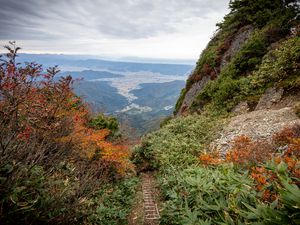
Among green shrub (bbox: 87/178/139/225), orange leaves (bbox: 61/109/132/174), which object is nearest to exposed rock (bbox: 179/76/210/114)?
green shrub (bbox: 87/178/139/225)

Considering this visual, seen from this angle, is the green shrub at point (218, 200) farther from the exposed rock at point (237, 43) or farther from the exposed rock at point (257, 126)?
the exposed rock at point (237, 43)

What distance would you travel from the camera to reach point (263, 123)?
43.3 feet

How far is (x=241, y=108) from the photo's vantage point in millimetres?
17938

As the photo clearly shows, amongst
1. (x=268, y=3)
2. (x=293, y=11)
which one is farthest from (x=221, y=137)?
(x=268, y=3)

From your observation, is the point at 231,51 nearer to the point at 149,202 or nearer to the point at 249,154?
the point at 149,202

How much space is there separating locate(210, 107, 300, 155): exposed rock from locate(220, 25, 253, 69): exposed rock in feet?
39.7

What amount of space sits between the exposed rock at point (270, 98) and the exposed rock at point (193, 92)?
427 inches

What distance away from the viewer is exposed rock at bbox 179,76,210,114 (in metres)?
27.7

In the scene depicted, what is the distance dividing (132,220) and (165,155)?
17.2 feet

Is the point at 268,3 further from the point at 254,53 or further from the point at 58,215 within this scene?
the point at 58,215

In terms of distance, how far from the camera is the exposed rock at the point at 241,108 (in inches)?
690

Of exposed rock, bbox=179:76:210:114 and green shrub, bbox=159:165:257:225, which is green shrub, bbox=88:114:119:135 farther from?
green shrub, bbox=159:165:257:225

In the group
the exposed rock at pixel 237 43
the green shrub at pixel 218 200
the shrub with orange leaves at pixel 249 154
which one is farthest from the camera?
the exposed rock at pixel 237 43

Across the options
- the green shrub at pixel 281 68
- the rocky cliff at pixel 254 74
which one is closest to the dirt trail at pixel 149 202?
the rocky cliff at pixel 254 74
